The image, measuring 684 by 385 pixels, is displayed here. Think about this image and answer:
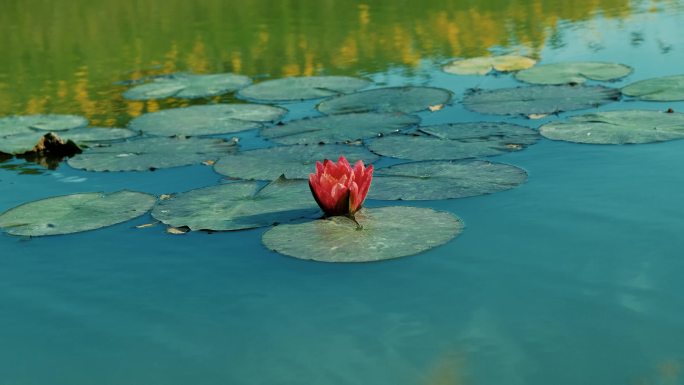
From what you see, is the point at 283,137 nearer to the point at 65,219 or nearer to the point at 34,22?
the point at 65,219

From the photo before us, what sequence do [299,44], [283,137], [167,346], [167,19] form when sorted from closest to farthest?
[167,346]
[283,137]
[299,44]
[167,19]

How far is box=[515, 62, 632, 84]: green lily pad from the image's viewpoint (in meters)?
8.74

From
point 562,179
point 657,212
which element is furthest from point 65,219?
point 657,212

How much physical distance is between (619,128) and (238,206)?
301 centimetres

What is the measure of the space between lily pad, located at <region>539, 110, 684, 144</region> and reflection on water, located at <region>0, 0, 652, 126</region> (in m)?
3.51

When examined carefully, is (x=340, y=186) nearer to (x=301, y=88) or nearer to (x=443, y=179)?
(x=443, y=179)

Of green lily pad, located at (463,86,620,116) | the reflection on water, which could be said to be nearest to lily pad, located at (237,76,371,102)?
the reflection on water

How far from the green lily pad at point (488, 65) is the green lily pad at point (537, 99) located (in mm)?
1222

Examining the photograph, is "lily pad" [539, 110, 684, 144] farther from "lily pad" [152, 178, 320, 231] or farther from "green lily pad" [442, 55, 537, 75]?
"green lily pad" [442, 55, 537, 75]

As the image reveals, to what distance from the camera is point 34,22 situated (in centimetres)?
1662

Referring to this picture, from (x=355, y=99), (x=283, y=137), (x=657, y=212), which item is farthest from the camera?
(x=355, y=99)

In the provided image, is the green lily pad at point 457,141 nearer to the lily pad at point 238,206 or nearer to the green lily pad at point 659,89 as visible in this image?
the lily pad at point 238,206

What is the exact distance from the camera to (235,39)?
13.6 meters

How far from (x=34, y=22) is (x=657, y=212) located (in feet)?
45.7
